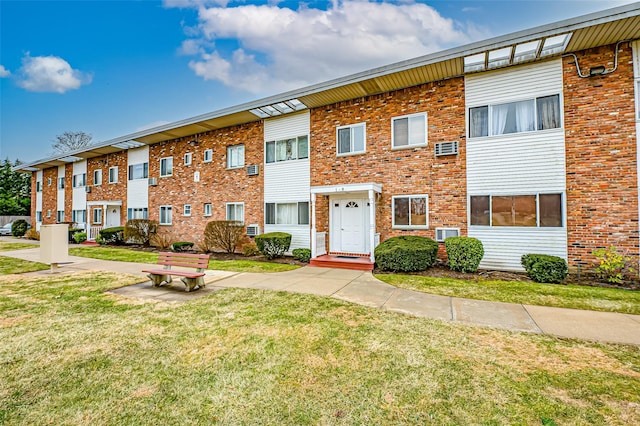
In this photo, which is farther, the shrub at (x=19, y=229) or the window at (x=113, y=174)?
the shrub at (x=19, y=229)

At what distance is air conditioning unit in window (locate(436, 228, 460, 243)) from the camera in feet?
32.8

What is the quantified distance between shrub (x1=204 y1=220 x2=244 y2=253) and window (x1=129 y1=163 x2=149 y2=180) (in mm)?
7871

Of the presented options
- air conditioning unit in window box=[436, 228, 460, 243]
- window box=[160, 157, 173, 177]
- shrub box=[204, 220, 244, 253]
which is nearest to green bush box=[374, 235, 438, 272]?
air conditioning unit in window box=[436, 228, 460, 243]

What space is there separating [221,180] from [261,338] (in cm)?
1244

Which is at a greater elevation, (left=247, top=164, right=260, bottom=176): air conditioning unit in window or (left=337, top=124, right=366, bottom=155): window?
(left=337, top=124, right=366, bottom=155): window

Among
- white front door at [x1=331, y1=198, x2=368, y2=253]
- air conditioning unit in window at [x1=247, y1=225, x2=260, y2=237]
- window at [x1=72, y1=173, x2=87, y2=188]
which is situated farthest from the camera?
window at [x1=72, y1=173, x2=87, y2=188]

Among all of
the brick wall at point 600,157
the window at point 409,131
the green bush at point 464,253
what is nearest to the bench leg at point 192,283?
A: the green bush at point 464,253

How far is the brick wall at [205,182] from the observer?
1439cm

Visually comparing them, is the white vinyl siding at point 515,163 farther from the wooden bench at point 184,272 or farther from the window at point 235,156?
the window at point 235,156

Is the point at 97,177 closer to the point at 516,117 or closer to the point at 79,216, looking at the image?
the point at 79,216

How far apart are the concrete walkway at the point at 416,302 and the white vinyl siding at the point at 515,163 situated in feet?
13.3

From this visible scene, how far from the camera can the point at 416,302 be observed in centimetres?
598

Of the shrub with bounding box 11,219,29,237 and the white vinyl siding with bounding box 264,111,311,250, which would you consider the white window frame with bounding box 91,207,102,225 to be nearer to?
the shrub with bounding box 11,219,29,237

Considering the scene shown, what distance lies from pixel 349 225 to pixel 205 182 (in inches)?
338
